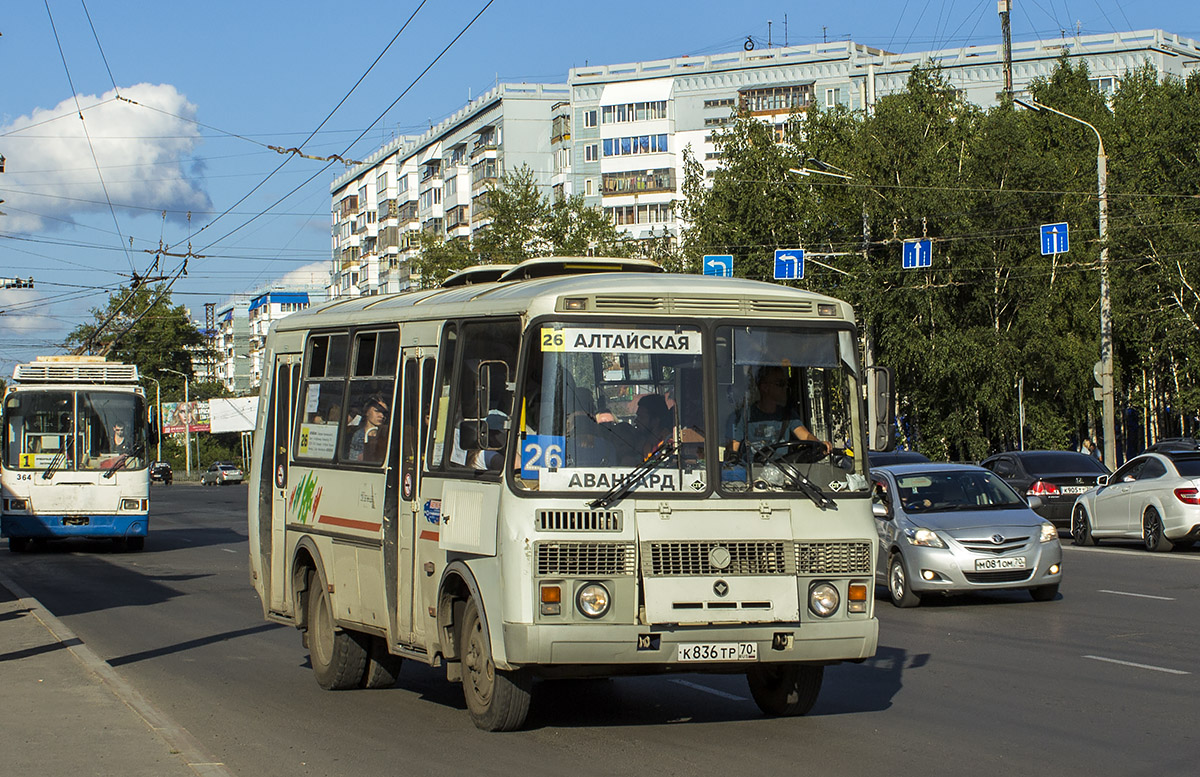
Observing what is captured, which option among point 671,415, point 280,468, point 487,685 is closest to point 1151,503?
point 280,468

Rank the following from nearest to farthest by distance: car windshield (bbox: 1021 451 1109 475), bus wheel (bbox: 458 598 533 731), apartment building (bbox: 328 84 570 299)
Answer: bus wheel (bbox: 458 598 533 731), car windshield (bbox: 1021 451 1109 475), apartment building (bbox: 328 84 570 299)

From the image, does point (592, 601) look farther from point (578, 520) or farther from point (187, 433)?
point (187, 433)

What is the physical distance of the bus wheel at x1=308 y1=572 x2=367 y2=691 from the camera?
1145 centimetres

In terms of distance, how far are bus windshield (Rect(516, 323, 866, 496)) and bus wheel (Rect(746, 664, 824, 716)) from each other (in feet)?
4.07

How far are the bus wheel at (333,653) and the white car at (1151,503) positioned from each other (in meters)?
15.2

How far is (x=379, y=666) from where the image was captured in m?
11.6

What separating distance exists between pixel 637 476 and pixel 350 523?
3.07m

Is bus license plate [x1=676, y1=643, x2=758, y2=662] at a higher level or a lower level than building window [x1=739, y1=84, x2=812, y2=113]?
lower

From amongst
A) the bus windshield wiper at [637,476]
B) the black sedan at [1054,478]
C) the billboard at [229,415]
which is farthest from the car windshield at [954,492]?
the billboard at [229,415]

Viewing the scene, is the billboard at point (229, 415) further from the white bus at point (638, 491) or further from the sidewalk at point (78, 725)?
the white bus at point (638, 491)

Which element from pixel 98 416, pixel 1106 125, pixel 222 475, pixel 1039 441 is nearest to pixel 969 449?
pixel 1039 441

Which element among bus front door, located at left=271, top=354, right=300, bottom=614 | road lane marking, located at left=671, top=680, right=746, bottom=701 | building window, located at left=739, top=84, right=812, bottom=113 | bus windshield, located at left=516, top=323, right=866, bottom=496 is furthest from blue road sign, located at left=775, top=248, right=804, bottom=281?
building window, located at left=739, top=84, right=812, bottom=113

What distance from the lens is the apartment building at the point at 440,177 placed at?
10762cm

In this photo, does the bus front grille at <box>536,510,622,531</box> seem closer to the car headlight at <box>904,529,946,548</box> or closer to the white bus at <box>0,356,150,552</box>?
the car headlight at <box>904,529,946,548</box>
